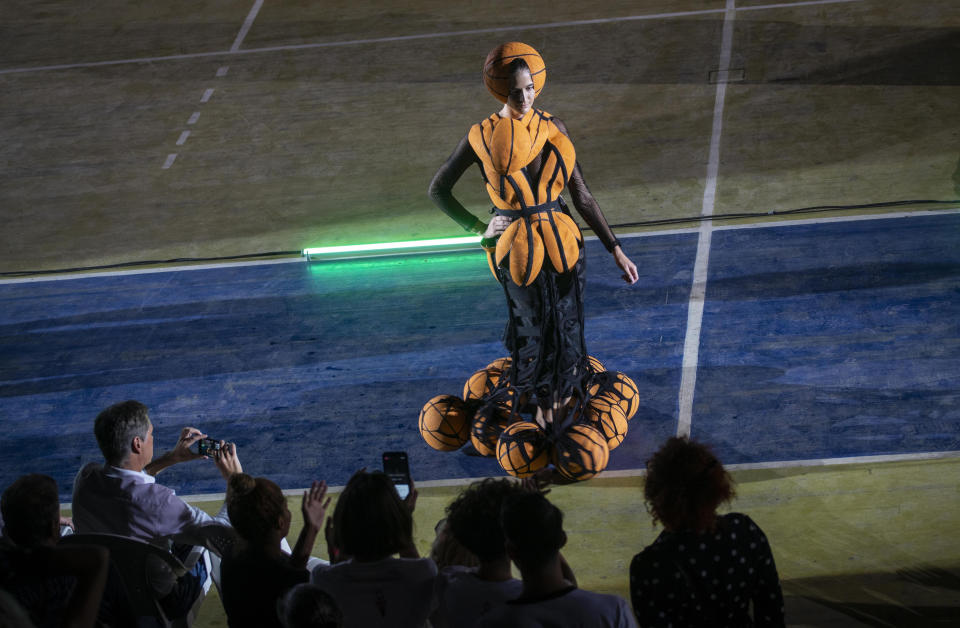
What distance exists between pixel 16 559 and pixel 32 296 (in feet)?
20.3

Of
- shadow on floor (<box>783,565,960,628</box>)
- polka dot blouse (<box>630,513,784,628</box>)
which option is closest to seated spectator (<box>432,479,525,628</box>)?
polka dot blouse (<box>630,513,784,628</box>)

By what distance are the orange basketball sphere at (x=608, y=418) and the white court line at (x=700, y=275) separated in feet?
1.27

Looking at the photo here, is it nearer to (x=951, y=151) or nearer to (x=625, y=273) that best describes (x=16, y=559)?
(x=625, y=273)

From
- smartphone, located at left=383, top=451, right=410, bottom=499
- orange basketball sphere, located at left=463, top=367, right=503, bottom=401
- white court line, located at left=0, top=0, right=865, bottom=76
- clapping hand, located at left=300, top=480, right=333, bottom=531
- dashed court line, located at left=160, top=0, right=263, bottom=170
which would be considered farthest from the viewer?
white court line, located at left=0, top=0, right=865, bottom=76

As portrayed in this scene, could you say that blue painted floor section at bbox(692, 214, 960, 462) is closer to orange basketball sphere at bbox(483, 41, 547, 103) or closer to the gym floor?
the gym floor

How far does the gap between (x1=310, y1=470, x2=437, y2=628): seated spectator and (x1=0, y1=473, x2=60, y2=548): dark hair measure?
3.61 feet

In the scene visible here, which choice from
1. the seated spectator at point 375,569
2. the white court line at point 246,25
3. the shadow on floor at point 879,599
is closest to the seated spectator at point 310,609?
the seated spectator at point 375,569

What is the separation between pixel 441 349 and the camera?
26.6 feet

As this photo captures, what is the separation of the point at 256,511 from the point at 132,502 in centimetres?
102

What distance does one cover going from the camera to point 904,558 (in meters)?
5.43

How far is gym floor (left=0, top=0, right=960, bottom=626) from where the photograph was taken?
21.0 ft

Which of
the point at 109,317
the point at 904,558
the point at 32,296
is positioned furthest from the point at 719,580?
the point at 32,296

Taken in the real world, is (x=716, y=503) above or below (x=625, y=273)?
below

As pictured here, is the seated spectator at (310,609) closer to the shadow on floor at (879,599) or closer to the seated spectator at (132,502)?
the seated spectator at (132,502)
